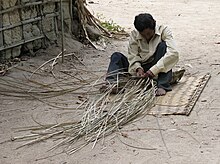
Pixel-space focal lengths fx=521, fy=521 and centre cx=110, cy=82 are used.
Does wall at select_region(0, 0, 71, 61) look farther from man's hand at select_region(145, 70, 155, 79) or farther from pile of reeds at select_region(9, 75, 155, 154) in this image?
man's hand at select_region(145, 70, 155, 79)

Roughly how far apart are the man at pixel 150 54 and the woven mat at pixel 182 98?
4.4 inches

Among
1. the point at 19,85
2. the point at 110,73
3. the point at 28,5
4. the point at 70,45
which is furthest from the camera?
the point at 70,45

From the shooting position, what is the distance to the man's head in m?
4.57

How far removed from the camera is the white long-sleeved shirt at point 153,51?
470cm

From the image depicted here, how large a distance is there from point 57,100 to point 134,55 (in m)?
0.83

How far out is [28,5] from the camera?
21.3 feet

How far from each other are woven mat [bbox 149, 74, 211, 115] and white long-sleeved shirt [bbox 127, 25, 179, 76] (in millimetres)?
256

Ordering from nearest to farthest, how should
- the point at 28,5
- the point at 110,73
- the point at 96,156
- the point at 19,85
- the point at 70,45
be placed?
the point at 96,156 < the point at 110,73 < the point at 19,85 < the point at 28,5 < the point at 70,45

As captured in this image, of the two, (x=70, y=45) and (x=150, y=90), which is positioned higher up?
(x=150, y=90)

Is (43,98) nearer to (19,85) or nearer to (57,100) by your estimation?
(57,100)

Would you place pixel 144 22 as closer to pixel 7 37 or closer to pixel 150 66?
pixel 150 66

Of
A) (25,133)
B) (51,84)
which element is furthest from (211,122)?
(51,84)

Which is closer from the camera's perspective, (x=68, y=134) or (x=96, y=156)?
(x=96, y=156)

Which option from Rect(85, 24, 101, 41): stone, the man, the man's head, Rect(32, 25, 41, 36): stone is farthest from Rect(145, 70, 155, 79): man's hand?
Rect(85, 24, 101, 41): stone
